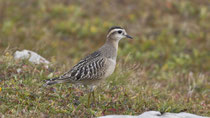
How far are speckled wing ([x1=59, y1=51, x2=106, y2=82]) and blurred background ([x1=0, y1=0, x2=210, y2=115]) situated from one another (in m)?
5.04

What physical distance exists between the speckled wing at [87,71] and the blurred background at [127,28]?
5.04 metres

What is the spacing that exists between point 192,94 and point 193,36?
23.2ft

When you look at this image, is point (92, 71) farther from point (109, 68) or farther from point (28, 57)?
point (28, 57)

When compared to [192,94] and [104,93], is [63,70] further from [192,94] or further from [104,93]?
[192,94]

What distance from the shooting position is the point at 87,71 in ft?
26.2

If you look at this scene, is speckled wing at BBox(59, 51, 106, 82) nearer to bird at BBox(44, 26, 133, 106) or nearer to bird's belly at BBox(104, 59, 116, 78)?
bird at BBox(44, 26, 133, 106)

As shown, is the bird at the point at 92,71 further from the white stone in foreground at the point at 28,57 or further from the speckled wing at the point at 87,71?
the white stone in foreground at the point at 28,57

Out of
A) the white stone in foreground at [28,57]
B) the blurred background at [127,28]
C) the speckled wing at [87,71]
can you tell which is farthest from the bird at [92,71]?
the blurred background at [127,28]

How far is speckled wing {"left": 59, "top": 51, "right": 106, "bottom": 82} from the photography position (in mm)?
7980

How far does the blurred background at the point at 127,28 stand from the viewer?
15.0 meters

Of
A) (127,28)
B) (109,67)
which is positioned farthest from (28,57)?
(127,28)

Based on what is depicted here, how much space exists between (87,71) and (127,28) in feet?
30.9

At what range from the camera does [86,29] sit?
55.3 feet

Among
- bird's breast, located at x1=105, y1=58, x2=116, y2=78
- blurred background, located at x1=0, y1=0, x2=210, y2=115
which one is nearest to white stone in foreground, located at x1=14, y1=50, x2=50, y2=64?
bird's breast, located at x1=105, y1=58, x2=116, y2=78
